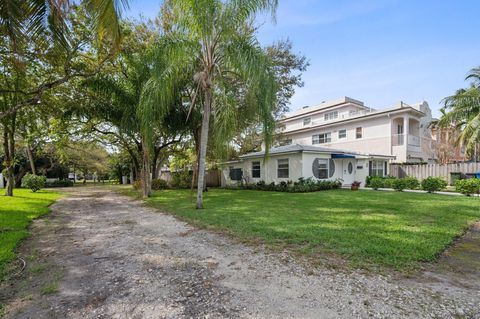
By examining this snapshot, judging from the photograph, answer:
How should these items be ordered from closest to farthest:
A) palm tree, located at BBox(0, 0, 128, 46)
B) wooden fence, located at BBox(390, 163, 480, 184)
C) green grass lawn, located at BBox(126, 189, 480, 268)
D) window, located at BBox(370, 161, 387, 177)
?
green grass lawn, located at BBox(126, 189, 480, 268), palm tree, located at BBox(0, 0, 128, 46), wooden fence, located at BBox(390, 163, 480, 184), window, located at BBox(370, 161, 387, 177)

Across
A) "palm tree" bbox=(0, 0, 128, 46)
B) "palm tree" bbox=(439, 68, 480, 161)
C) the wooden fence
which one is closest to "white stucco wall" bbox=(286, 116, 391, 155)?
the wooden fence

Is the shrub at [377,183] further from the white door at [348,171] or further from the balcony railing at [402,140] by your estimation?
the balcony railing at [402,140]

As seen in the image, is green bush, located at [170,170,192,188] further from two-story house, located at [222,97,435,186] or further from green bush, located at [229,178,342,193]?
green bush, located at [229,178,342,193]

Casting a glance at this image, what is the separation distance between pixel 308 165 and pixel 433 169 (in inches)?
393

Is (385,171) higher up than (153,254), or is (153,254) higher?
(385,171)

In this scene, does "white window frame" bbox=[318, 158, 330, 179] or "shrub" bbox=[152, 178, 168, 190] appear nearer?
"white window frame" bbox=[318, 158, 330, 179]

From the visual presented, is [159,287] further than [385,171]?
No

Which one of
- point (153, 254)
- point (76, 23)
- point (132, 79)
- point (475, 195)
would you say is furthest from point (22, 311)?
point (475, 195)

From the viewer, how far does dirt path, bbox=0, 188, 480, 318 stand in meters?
2.66

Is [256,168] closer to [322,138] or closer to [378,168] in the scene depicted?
[378,168]

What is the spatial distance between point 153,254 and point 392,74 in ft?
47.4

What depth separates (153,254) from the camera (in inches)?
177

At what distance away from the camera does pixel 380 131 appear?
2270 centimetres

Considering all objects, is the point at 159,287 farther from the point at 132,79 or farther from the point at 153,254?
the point at 132,79
